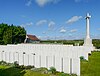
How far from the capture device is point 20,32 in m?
56.8

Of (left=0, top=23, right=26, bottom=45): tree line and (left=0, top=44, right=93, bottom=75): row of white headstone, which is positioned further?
(left=0, top=23, right=26, bottom=45): tree line

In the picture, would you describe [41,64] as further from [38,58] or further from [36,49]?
[36,49]

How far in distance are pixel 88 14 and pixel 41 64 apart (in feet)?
57.5

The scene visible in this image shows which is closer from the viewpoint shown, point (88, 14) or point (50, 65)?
point (50, 65)

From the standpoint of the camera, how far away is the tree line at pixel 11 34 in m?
50.1

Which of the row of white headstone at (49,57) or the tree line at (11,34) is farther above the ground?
the tree line at (11,34)

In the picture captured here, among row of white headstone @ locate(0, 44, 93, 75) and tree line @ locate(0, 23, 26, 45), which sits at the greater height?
tree line @ locate(0, 23, 26, 45)

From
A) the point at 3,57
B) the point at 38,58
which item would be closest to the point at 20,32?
the point at 3,57

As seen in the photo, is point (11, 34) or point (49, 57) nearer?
point (49, 57)

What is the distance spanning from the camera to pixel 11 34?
170 feet

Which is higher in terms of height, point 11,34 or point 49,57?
point 11,34

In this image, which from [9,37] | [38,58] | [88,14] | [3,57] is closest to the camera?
[38,58]

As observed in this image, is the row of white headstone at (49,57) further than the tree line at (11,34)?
No

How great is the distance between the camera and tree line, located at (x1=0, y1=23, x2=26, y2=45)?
50081mm
